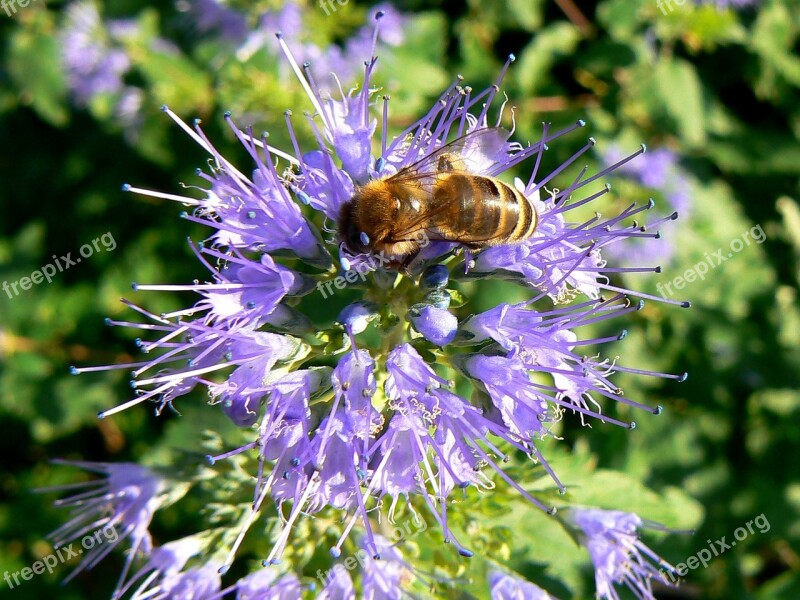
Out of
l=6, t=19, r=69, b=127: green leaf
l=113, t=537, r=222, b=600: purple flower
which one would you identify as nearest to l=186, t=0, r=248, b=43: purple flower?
l=6, t=19, r=69, b=127: green leaf

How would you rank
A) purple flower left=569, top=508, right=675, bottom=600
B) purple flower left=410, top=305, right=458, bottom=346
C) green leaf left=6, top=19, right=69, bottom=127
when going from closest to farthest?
purple flower left=410, top=305, right=458, bottom=346, purple flower left=569, top=508, right=675, bottom=600, green leaf left=6, top=19, right=69, bottom=127

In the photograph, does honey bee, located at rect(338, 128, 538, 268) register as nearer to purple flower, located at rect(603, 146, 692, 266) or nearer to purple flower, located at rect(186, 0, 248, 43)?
purple flower, located at rect(603, 146, 692, 266)

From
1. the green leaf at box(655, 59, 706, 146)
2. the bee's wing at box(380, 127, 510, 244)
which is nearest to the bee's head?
the bee's wing at box(380, 127, 510, 244)

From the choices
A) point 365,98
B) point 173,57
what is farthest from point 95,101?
point 365,98

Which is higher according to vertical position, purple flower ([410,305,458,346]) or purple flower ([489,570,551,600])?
purple flower ([410,305,458,346])

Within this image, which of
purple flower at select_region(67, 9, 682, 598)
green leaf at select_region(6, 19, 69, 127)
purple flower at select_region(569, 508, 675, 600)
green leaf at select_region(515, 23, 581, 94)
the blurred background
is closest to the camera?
purple flower at select_region(67, 9, 682, 598)

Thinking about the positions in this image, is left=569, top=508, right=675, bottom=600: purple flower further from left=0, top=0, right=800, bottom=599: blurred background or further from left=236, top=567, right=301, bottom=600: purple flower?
left=0, top=0, right=800, bottom=599: blurred background

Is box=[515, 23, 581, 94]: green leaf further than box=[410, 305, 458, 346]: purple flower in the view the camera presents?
Yes

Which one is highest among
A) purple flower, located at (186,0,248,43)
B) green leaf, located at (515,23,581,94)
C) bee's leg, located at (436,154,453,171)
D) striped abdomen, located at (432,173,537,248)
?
purple flower, located at (186,0,248,43)
